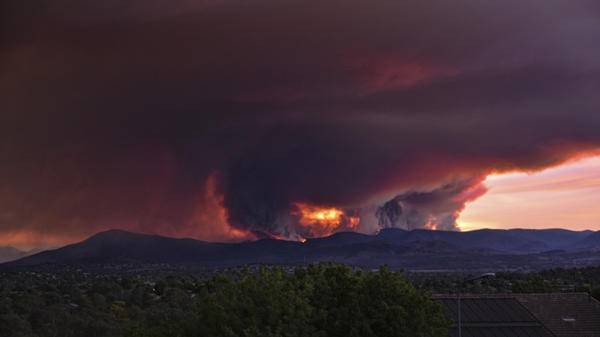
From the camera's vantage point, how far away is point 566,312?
214ft

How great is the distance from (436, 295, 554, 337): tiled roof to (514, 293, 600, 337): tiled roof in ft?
6.44

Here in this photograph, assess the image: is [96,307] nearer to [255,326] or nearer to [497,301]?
[497,301]

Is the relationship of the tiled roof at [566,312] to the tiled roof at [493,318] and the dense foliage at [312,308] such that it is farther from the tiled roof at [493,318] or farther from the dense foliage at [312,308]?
the dense foliage at [312,308]

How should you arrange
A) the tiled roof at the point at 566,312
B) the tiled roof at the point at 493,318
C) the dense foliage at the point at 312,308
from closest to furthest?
the dense foliage at the point at 312,308, the tiled roof at the point at 493,318, the tiled roof at the point at 566,312

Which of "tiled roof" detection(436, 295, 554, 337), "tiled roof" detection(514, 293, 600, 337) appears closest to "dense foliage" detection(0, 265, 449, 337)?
"tiled roof" detection(436, 295, 554, 337)

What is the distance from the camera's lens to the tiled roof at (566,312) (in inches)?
2454

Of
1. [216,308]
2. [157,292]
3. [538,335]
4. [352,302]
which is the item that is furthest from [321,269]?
[157,292]

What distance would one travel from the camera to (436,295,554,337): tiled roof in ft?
194

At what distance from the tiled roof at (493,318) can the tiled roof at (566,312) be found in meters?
1.96

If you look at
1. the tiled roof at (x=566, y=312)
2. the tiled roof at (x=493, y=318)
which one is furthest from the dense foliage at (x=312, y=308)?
the tiled roof at (x=566, y=312)

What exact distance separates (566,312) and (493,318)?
857 centimetres

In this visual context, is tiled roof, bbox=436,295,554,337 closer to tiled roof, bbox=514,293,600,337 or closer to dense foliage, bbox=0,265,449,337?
tiled roof, bbox=514,293,600,337

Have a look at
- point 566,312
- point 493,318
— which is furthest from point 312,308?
point 566,312

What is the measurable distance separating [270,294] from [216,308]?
107 inches
